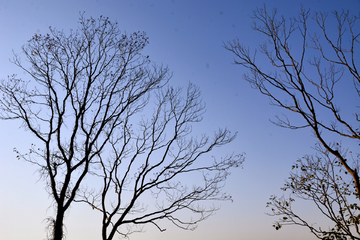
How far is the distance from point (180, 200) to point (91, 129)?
386 centimetres

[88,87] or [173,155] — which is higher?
[88,87]

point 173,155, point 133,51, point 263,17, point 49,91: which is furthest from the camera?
point 173,155

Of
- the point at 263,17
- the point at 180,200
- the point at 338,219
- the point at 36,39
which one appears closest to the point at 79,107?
the point at 36,39

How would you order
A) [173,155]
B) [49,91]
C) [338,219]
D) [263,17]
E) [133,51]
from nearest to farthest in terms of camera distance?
[263,17]
[338,219]
[49,91]
[133,51]
[173,155]

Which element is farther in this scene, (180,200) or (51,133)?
(180,200)

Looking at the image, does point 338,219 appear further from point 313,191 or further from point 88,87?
point 88,87

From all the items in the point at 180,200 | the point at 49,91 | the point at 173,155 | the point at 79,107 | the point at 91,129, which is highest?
the point at 49,91

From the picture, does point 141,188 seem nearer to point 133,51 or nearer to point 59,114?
point 59,114

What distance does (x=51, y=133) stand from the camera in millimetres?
7500

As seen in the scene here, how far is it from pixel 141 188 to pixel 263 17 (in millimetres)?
6511

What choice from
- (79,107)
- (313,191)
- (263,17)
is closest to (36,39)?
(79,107)

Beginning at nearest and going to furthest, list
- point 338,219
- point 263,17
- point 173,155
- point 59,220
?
point 263,17, point 59,220, point 338,219, point 173,155

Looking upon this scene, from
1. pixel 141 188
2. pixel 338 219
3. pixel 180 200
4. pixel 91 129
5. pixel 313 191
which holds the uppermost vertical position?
pixel 91 129

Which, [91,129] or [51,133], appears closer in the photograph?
[51,133]
